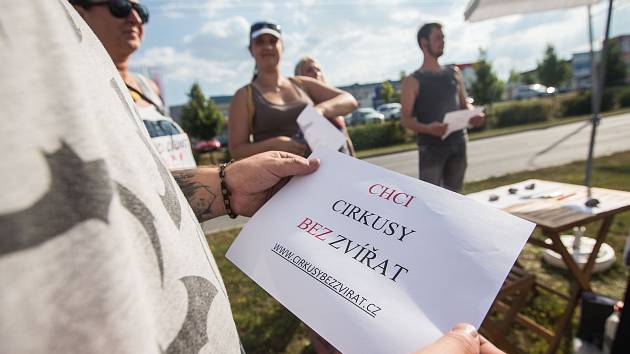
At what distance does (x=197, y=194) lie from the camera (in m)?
1.02

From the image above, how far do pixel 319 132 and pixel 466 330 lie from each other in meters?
1.31

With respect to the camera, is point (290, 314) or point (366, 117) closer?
point (290, 314)

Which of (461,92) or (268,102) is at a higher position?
(268,102)

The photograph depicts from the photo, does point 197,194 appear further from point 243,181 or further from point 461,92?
point 461,92

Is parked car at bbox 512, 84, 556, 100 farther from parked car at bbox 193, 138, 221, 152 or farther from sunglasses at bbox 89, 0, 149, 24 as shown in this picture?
sunglasses at bbox 89, 0, 149, 24

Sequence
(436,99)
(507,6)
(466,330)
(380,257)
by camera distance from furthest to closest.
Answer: (507,6)
(436,99)
(380,257)
(466,330)

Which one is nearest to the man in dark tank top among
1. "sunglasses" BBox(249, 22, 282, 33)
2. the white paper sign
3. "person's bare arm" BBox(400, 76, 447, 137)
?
"person's bare arm" BBox(400, 76, 447, 137)

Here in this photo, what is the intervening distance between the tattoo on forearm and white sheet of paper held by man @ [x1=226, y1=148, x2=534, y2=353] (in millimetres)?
196

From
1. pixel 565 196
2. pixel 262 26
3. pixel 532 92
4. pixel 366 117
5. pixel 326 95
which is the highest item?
pixel 262 26

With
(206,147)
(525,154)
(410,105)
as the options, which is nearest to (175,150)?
(410,105)

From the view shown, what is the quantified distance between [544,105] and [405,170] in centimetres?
1661

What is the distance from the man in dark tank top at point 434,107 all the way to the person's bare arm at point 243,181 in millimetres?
2280

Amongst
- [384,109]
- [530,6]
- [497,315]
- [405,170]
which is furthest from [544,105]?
[497,315]

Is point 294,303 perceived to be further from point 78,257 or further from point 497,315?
point 497,315
